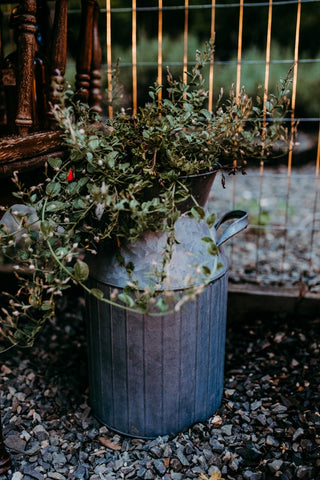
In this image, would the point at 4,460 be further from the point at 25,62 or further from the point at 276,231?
the point at 276,231

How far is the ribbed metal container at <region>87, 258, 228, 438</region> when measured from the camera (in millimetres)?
1639

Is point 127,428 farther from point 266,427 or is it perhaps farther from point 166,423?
point 266,427

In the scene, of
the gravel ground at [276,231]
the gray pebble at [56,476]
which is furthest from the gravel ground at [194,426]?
the gravel ground at [276,231]

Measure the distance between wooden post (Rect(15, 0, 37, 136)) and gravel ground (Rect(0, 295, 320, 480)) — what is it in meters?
1.15

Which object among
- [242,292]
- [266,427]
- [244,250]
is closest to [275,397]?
[266,427]

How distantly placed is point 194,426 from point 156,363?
14.1 inches

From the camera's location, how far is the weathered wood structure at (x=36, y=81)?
1.53 meters

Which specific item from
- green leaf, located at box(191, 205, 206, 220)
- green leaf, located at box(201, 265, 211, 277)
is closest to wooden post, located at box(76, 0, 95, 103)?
green leaf, located at box(191, 205, 206, 220)

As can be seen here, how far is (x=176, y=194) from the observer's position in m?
1.50

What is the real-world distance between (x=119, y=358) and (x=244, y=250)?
205 centimetres

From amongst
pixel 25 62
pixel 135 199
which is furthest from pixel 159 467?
pixel 25 62

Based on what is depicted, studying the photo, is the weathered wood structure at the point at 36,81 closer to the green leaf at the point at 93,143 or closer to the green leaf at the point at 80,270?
the green leaf at the point at 93,143

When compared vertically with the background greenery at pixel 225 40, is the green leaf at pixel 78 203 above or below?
below

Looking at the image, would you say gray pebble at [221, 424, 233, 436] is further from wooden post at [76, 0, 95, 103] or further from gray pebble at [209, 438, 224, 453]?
wooden post at [76, 0, 95, 103]
